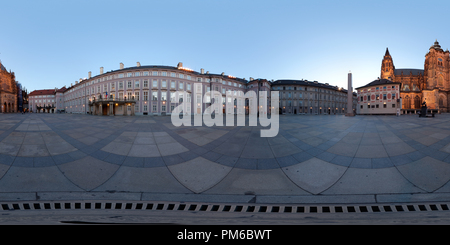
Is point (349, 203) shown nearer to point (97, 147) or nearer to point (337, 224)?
point (337, 224)

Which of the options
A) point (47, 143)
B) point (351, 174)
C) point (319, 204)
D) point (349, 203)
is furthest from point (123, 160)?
point (351, 174)

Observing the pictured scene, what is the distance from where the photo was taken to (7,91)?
183 ft

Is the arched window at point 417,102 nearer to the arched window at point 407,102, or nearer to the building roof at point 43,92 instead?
the arched window at point 407,102

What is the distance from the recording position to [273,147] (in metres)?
6.63

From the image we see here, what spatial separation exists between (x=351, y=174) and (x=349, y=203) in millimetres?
1421

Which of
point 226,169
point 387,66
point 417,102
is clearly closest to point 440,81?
point 417,102

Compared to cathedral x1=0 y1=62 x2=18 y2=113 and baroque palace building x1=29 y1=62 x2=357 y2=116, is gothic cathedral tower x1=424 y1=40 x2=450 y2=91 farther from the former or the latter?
cathedral x1=0 y1=62 x2=18 y2=113

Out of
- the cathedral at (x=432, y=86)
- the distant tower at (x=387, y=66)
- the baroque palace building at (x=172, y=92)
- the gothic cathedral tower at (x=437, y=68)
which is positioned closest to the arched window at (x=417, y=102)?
the cathedral at (x=432, y=86)

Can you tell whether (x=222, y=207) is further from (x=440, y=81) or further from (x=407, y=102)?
(x=440, y=81)

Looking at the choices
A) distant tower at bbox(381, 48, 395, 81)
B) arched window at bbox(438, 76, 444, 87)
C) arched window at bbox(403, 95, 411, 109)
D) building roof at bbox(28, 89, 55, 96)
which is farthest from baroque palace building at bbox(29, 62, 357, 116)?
arched window at bbox(438, 76, 444, 87)

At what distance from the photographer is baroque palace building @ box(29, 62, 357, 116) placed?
1741 inches

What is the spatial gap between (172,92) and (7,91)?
2243 inches

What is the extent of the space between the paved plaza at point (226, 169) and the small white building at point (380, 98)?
187 feet

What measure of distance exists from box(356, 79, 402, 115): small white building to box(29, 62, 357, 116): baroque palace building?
1629 cm
